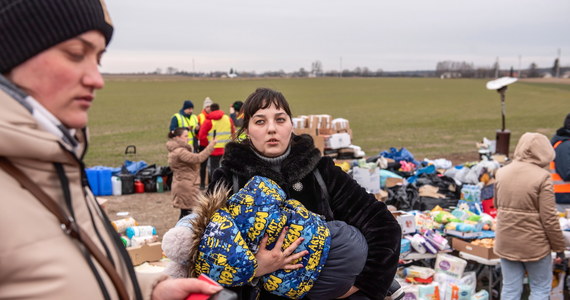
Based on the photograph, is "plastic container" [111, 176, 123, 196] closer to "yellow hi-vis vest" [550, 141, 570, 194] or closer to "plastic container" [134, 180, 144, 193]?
"plastic container" [134, 180, 144, 193]

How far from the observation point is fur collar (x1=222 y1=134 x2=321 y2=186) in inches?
84.9

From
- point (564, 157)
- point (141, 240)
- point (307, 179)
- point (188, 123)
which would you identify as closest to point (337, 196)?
Result: point (307, 179)

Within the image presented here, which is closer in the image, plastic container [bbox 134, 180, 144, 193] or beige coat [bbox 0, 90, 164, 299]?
beige coat [bbox 0, 90, 164, 299]

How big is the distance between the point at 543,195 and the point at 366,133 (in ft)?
60.3

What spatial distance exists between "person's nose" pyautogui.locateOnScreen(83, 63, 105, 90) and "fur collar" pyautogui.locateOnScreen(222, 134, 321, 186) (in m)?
1.11

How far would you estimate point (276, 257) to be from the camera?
75.6 inches

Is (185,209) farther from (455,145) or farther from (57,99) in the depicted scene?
(455,145)

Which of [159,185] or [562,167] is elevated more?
[562,167]

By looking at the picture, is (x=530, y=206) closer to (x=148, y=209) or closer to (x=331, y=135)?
(x=331, y=135)

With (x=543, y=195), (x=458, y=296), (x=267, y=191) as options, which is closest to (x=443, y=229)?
(x=458, y=296)

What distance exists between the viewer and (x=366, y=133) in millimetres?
22719

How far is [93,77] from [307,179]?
1.33 metres

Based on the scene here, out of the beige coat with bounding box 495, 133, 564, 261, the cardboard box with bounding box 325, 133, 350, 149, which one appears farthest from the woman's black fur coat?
the cardboard box with bounding box 325, 133, 350, 149

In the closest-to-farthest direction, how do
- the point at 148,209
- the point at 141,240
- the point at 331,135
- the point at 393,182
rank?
the point at 141,240 → the point at 393,182 → the point at 148,209 → the point at 331,135
